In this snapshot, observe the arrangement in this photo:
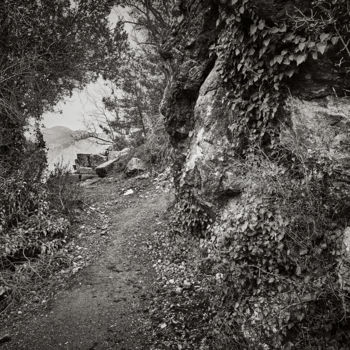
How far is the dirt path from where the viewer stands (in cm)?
440

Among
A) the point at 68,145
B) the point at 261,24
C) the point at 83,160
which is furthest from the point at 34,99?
the point at 68,145

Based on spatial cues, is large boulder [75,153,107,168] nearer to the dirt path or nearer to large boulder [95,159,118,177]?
large boulder [95,159,118,177]

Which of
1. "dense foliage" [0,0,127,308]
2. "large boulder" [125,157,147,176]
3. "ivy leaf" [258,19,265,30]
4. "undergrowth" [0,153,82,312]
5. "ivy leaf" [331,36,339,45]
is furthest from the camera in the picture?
"large boulder" [125,157,147,176]

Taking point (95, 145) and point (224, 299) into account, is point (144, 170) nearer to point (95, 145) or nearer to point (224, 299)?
point (224, 299)

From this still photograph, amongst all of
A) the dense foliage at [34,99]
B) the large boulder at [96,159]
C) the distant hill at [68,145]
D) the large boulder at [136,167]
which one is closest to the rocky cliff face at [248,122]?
the dense foliage at [34,99]

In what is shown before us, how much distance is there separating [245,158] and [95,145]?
1759cm

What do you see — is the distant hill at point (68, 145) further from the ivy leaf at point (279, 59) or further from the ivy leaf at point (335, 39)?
the ivy leaf at point (335, 39)

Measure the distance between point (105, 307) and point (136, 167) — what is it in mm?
7318

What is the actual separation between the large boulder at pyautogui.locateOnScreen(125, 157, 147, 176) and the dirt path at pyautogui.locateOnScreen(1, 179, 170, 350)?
4.57 metres

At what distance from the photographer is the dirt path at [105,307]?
440 cm

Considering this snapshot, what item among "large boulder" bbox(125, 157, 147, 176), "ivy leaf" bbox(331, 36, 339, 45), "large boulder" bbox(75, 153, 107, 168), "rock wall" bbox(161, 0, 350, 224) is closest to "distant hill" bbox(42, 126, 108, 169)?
"large boulder" bbox(75, 153, 107, 168)

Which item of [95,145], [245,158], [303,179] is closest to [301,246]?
[303,179]

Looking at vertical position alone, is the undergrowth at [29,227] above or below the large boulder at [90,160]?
below

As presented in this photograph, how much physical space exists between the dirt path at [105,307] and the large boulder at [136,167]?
457cm
